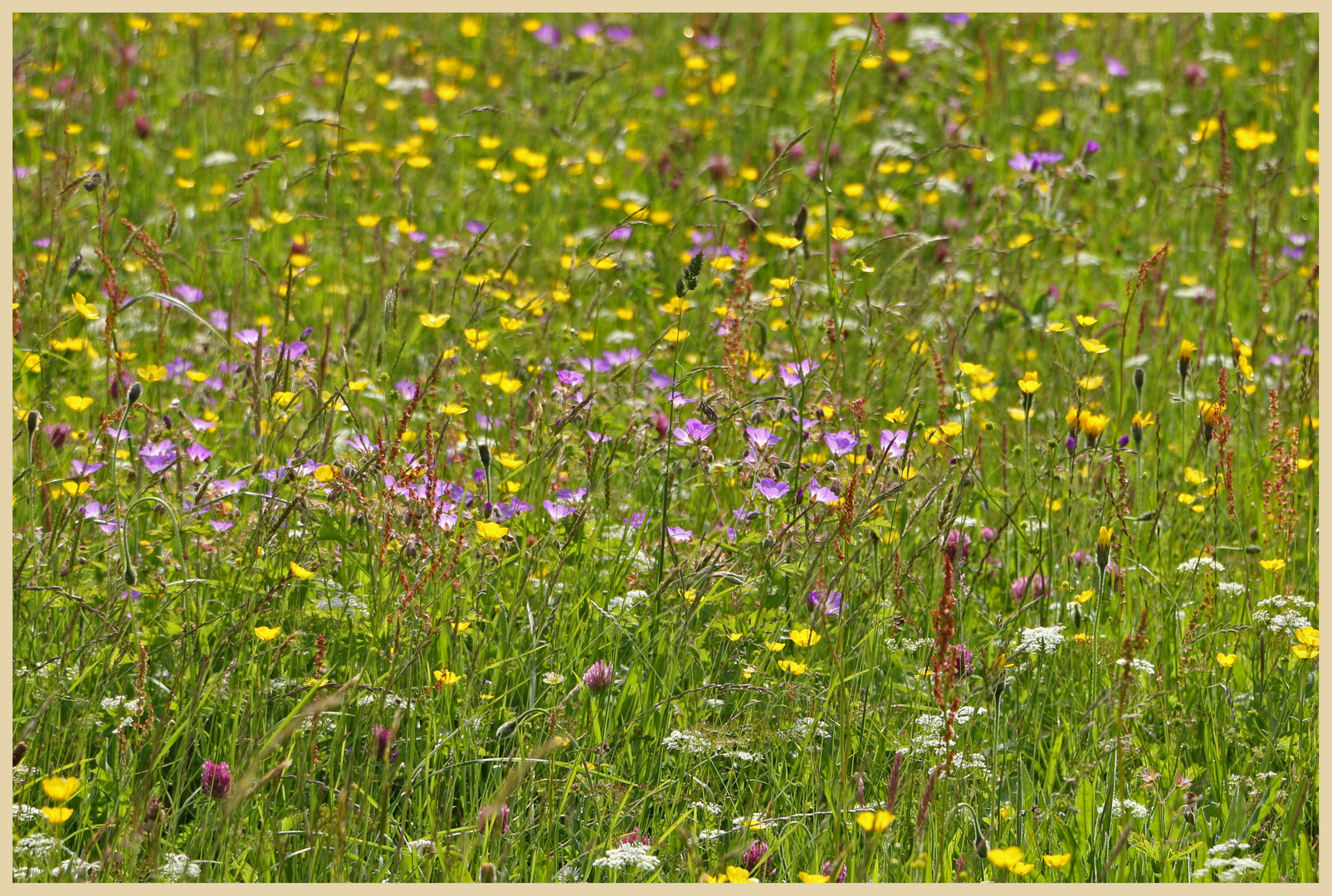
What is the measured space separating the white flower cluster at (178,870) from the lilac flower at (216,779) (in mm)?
160

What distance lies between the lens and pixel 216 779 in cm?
189

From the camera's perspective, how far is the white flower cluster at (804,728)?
2.11 m

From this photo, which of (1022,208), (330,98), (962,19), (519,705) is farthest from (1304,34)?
(519,705)

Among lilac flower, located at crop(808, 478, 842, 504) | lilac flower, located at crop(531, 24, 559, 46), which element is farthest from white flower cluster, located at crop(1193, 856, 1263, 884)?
lilac flower, located at crop(531, 24, 559, 46)

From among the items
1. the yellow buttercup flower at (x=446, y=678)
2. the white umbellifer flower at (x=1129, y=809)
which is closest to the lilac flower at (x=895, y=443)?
the white umbellifer flower at (x=1129, y=809)

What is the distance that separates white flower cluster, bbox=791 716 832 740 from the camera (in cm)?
211

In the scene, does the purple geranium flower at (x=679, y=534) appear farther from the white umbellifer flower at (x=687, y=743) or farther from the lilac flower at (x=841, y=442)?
the white umbellifer flower at (x=687, y=743)

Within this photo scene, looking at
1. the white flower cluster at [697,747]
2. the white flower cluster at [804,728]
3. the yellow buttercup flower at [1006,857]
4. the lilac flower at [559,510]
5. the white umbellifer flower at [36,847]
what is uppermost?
the lilac flower at [559,510]

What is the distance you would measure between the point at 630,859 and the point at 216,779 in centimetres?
63

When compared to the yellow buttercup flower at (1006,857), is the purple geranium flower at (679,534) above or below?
above

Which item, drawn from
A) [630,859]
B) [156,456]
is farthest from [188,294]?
[630,859]

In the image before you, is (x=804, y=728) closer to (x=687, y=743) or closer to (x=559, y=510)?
(x=687, y=743)

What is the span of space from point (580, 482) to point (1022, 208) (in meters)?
2.02

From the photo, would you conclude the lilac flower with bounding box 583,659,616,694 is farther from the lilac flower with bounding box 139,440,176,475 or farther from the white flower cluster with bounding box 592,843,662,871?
the lilac flower with bounding box 139,440,176,475
